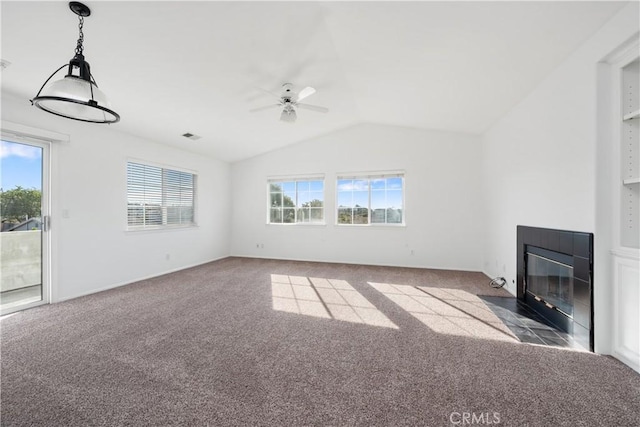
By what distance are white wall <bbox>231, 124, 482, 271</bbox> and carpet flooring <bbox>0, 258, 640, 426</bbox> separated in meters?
2.06

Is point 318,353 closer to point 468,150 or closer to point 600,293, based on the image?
point 600,293

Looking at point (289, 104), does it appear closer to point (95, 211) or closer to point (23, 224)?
point (95, 211)

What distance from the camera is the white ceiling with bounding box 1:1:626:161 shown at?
2.06 meters

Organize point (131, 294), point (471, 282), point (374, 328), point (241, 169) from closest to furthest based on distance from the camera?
point (374, 328)
point (131, 294)
point (471, 282)
point (241, 169)

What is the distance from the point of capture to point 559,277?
8.71 feet

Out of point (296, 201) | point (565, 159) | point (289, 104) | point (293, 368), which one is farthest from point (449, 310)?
point (296, 201)

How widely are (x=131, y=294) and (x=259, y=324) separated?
231 centimetres

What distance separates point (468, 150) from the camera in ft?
16.5

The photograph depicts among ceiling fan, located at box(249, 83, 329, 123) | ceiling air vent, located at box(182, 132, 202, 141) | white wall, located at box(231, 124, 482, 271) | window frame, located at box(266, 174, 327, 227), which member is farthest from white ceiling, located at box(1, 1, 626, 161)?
window frame, located at box(266, 174, 327, 227)

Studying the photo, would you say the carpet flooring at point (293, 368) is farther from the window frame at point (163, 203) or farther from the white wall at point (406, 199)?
the white wall at point (406, 199)

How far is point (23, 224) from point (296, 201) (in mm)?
4447

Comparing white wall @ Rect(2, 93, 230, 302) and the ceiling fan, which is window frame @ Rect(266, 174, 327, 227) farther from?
the ceiling fan

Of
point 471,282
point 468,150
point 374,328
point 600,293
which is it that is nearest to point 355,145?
point 468,150

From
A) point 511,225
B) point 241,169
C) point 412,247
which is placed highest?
point 241,169
